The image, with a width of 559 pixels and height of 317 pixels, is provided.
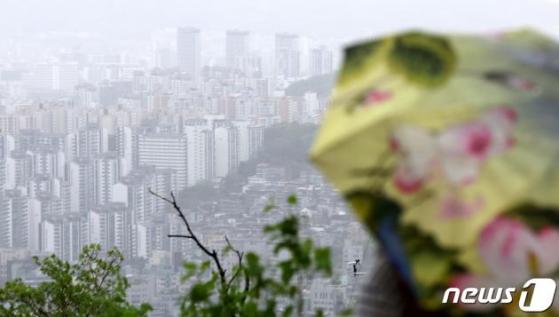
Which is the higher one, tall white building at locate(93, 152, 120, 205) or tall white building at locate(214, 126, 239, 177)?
tall white building at locate(214, 126, 239, 177)

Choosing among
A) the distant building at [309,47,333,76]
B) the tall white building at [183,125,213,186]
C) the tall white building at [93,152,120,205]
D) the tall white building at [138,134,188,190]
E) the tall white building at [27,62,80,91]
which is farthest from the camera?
the tall white building at [27,62,80,91]

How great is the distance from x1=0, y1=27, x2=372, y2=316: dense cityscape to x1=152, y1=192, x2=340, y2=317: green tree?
9.78 m

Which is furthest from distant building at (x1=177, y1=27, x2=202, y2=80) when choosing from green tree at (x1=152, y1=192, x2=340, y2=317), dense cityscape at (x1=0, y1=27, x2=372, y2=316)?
green tree at (x1=152, y1=192, x2=340, y2=317)

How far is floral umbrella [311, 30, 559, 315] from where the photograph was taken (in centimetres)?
101

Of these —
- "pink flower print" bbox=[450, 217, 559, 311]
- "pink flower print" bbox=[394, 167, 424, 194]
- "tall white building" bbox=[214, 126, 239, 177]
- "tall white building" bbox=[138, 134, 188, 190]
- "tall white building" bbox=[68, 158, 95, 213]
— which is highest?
"pink flower print" bbox=[394, 167, 424, 194]

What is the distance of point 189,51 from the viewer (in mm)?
38531

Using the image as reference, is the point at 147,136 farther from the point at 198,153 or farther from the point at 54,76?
the point at 54,76

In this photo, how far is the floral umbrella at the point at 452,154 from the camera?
101cm

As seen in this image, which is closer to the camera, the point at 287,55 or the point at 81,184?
the point at 81,184

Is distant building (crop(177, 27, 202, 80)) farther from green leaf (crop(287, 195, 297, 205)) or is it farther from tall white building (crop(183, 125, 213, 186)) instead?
green leaf (crop(287, 195, 297, 205))

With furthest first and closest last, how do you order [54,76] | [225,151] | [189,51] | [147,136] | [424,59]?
1. [189,51]
2. [54,76]
3. [147,136]
4. [225,151]
5. [424,59]

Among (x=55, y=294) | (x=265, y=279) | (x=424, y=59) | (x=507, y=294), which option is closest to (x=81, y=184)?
(x=55, y=294)

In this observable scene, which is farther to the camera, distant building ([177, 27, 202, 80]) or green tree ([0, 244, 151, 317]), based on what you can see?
distant building ([177, 27, 202, 80])

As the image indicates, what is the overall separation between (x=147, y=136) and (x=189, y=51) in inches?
341
